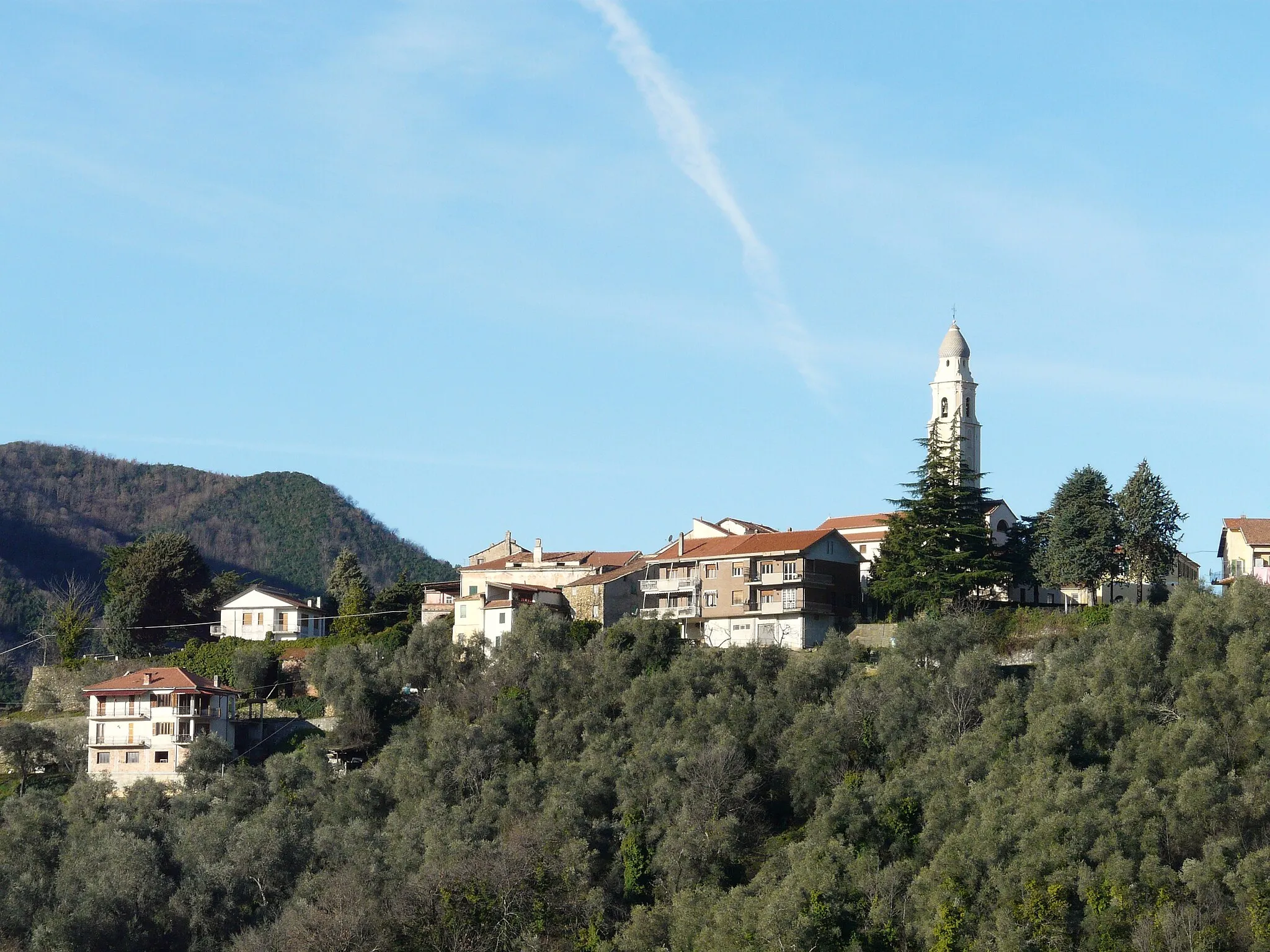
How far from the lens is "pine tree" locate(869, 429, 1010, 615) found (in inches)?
2771

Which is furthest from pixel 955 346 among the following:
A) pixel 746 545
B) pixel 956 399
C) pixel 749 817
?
pixel 749 817

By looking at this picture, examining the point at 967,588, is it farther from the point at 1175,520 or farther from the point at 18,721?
the point at 18,721

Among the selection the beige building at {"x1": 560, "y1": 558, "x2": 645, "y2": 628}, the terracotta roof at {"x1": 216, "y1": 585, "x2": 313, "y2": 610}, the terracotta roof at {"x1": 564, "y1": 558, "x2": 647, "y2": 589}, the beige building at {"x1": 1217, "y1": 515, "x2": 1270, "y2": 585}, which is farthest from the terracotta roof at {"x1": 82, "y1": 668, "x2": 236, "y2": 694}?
the beige building at {"x1": 1217, "y1": 515, "x2": 1270, "y2": 585}

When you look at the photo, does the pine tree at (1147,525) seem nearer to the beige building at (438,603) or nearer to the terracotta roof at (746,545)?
the terracotta roof at (746,545)

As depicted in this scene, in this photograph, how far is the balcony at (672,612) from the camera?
7575 centimetres

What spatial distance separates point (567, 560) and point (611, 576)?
27.7 ft

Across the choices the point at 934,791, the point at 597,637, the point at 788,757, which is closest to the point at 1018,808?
the point at 934,791

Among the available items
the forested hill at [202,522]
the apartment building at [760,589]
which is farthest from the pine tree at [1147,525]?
the forested hill at [202,522]

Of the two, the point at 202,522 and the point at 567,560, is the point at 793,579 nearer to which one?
the point at 567,560

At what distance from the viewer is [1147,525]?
71438 millimetres

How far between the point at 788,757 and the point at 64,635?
4175 cm

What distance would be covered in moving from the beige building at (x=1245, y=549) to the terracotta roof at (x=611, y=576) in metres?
24.6

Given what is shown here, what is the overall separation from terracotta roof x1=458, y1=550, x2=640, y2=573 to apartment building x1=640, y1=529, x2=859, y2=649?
7.70 metres

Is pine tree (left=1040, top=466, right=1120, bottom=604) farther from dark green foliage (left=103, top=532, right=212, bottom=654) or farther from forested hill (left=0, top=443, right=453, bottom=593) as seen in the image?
forested hill (left=0, top=443, right=453, bottom=593)
